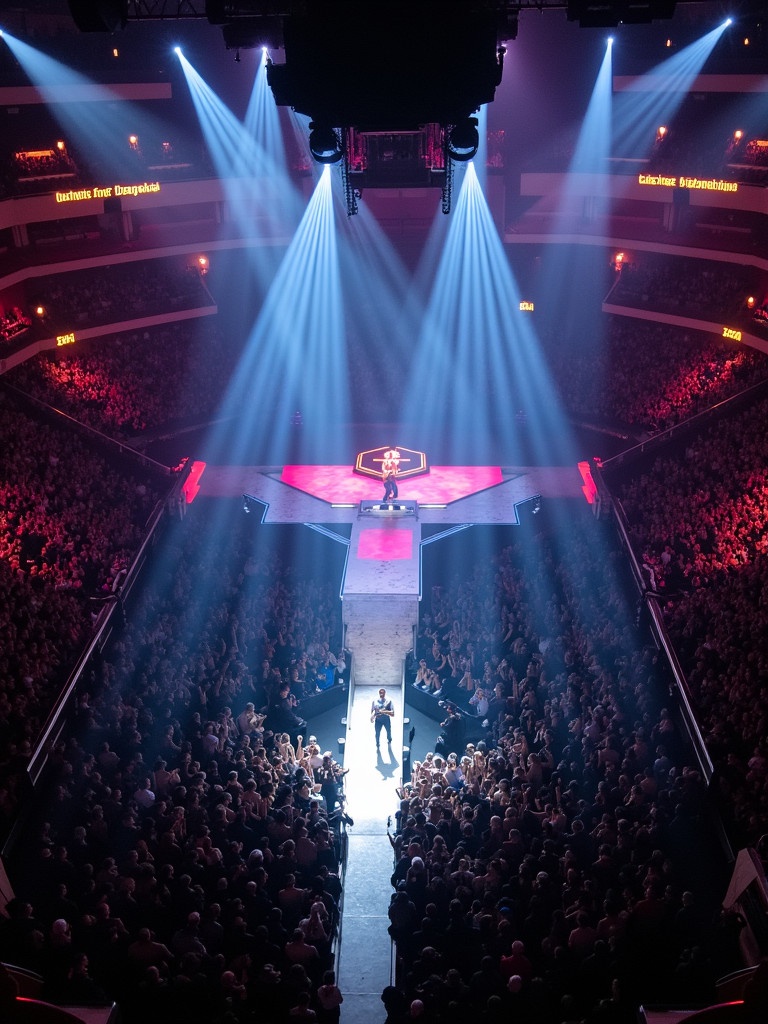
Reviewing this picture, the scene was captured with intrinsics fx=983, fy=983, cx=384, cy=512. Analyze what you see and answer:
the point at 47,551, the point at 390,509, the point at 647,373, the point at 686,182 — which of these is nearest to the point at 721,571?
the point at 390,509

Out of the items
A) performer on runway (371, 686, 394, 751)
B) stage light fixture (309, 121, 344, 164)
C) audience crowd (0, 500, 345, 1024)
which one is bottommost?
audience crowd (0, 500, 345, 1024)

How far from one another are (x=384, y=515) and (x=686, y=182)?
13.6 m

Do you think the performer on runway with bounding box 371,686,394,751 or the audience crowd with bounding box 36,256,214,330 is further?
the audience crowd with bounding box 36,256,214,330

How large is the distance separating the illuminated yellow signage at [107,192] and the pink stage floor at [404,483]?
995 centimetres

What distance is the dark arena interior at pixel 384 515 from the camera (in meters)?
10.4

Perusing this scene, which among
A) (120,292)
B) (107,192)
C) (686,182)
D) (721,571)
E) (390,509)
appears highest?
(120,292)

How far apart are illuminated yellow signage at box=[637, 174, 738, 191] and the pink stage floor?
9.93 meters

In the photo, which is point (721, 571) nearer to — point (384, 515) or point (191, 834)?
point (384, 515)

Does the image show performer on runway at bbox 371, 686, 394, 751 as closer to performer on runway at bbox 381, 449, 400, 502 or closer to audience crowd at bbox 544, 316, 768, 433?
performer on runway at bbox 381, 449, 400, 502

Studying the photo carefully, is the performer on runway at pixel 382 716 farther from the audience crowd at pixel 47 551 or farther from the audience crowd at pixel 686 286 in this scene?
the audience crowd at pixel 686 286

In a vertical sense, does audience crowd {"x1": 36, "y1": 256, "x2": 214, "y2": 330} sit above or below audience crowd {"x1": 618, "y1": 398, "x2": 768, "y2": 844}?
above

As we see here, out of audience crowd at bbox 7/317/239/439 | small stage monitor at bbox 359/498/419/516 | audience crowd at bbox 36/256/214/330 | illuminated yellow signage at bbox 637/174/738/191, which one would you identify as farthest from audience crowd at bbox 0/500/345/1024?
illuminated yellow signage at bbox 637/174/738/191

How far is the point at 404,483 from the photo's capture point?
26.8 m

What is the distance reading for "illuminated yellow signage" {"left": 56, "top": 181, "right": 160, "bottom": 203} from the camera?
2820cm
